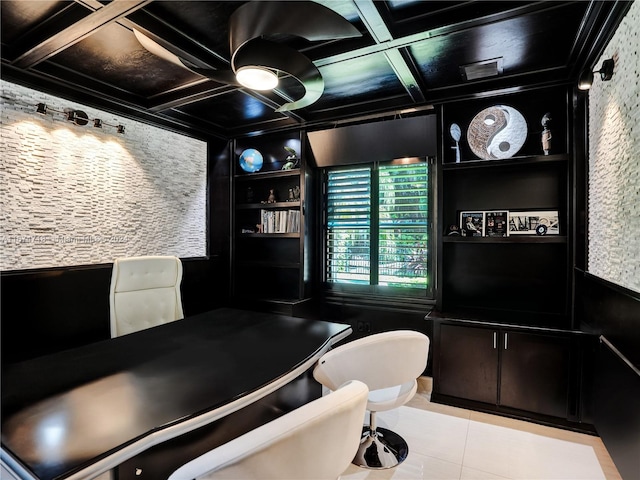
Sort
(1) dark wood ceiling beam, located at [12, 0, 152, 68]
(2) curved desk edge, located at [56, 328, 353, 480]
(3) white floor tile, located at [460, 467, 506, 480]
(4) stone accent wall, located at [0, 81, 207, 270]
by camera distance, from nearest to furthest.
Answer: (2) curved desk edge, located at [56, 328, 353, 480] < (1) dark wood ceiling beam, located at [12, 0, 152, 68] < (3) white floor tile, located at [460, 467, 506, 480] < (4) stone accent wall, located at [0, 81, 207, 270]

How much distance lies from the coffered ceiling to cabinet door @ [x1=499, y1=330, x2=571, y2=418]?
1.96 m

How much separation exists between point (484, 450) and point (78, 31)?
139 inches

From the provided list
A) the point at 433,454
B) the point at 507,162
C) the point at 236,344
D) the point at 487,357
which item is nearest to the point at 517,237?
the point at 507,162

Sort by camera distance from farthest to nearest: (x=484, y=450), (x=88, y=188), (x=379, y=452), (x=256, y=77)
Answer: (x=88, y=188), (x=484, y=450), (x=379, y=452), (x=256, y=77)

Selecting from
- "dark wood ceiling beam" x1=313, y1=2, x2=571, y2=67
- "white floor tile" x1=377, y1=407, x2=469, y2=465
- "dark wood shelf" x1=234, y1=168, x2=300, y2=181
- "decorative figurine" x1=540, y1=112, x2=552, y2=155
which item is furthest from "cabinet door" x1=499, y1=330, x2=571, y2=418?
"dark wood shelf" x1=234, y1=168, x2=300, y2=181

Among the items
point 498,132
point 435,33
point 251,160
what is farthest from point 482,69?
point 251,160

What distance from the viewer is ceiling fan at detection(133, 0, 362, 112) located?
141 centimetres

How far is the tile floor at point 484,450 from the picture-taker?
195 centimetres

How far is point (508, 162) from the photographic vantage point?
2.76m

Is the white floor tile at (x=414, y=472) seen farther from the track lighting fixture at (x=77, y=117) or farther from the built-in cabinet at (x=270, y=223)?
the track lighting fixture at (x=77, y=117)

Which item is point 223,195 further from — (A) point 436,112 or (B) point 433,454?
(B) point 433,454

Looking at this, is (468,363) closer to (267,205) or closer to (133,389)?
(133,389)

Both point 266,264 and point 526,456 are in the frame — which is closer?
point 526,456

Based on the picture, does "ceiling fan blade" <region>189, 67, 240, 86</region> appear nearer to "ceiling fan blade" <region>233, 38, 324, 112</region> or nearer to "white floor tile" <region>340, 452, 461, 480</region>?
"ceiling fan blade" <region>233, 38, 324, 112</region>
